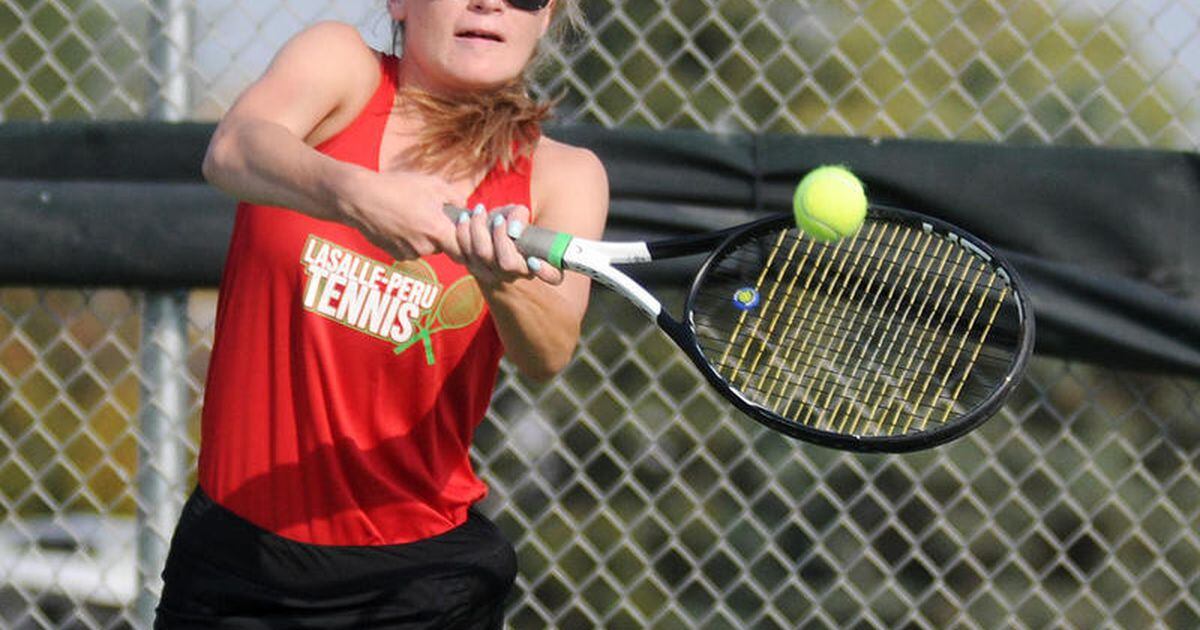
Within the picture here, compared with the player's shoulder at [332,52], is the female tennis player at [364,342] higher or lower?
lower

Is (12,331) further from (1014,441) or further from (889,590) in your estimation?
(1014,441)

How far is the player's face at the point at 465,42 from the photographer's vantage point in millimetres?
2137

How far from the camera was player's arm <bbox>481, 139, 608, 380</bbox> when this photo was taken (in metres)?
2.09

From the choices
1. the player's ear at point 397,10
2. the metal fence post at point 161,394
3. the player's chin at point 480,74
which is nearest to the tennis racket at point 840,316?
the player's chin at point 480,74

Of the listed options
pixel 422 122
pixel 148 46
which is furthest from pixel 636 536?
pixel 422 122

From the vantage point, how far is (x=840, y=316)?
102 inches

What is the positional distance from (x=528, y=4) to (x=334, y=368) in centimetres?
53

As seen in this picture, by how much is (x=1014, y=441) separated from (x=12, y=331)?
7.26 ft

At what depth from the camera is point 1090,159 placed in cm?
327

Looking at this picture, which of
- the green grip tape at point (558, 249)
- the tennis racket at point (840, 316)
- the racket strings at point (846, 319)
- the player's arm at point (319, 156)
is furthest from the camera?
the racket strings at point (846, 319)

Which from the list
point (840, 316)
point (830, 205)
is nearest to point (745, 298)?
point (830, 205)

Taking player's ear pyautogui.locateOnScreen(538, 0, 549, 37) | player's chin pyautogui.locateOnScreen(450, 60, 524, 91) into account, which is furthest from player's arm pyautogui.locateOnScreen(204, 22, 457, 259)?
player's ear pyautogui.locateOnScreen(538, 0, 549, 37)

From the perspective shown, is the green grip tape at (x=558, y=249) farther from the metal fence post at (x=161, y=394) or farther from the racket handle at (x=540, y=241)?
the metal fence post at (x=161, y=394)

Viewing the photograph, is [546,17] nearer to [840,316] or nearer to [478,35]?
[478,35]
